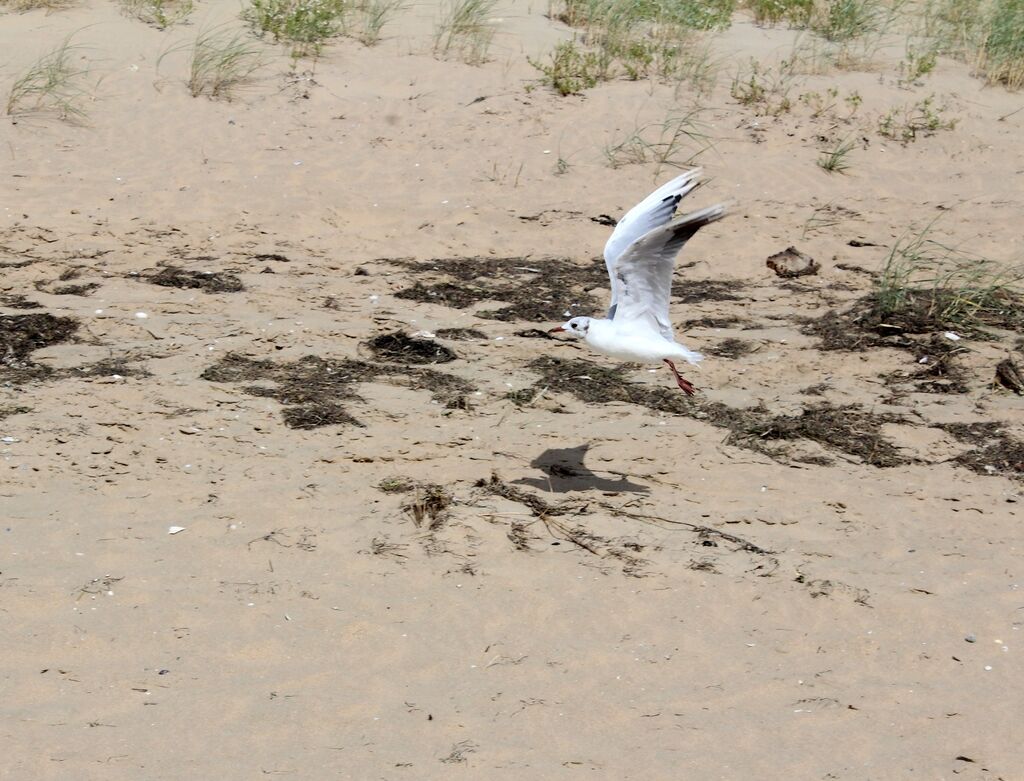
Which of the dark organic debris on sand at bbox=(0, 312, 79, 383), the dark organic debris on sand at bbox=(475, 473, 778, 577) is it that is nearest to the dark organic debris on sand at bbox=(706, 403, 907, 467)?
the dark organic debris on sand at bbox=(475, 473, 778, 577)

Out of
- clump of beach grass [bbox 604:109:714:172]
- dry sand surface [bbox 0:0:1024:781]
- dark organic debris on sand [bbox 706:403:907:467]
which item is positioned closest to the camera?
dry sand surface [bbox 0:0:1024:781]

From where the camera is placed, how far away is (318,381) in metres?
6.80

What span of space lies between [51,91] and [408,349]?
5.53 meters

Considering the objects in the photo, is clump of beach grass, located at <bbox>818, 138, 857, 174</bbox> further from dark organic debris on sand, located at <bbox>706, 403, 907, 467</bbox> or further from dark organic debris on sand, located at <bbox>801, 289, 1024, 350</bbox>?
dark organic debris on sand, located at <bbox>706, 403, 907, 467</bbox>

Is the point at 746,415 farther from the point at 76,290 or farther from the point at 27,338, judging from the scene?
the point at 76,290

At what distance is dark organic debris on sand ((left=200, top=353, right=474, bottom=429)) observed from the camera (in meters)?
6.40

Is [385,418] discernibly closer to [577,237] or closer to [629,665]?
[629,665]

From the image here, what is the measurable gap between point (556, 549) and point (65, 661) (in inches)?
82.3

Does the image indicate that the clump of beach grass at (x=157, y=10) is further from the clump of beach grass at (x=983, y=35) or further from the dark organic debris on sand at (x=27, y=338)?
the clump of beach grass at (x=983, y=35)

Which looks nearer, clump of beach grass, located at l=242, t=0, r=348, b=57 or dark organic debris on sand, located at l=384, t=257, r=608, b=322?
dark organic debris on sand, located at l=384, t=257, r=608, b=322

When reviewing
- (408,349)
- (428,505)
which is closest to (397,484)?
(428,505)

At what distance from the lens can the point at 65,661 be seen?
4.43 meters

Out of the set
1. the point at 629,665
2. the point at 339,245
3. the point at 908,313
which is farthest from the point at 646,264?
the point at 339,245

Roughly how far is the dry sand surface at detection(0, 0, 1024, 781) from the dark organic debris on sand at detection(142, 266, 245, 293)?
0.03 meters
